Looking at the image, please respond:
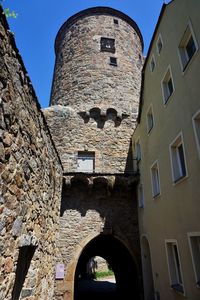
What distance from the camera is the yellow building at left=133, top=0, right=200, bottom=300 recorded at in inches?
186

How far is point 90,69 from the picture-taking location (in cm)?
1271

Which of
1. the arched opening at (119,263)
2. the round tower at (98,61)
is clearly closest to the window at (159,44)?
the round tower at (98,61)

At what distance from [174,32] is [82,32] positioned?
947 centimetres

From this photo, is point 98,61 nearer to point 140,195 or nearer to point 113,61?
point 113,61

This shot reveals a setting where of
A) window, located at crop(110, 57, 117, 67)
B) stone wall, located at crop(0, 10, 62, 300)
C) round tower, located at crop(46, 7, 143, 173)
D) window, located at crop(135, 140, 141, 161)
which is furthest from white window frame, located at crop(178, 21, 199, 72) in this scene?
window, located at crop(110, 57, 117, 67)

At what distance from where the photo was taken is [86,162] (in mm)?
10391

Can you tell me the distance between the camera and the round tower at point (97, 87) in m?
10.6

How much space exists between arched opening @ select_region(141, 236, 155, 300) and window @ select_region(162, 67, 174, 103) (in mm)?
5102

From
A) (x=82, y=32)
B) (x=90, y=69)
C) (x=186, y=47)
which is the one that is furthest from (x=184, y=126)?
(x=82, y=32)

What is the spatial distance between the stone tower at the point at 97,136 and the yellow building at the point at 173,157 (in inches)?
50.8

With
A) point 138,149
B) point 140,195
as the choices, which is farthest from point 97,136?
point 140,195

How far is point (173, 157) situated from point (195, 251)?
228 centimetres

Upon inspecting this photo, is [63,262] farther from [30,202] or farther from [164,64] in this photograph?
[164,64]

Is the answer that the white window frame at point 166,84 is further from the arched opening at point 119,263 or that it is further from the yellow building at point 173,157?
the arched opening at point 119,263
